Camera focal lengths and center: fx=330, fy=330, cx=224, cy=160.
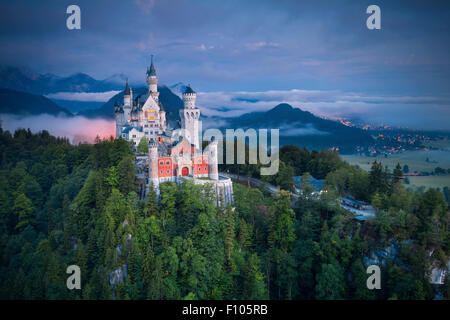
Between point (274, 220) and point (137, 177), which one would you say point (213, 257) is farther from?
point (137, 177)

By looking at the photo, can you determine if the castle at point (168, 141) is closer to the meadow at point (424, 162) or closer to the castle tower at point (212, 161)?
the castle tower at point (212, 161)

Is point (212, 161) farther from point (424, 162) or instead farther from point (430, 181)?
point (424, 162)

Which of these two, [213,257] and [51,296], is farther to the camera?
[213,257]

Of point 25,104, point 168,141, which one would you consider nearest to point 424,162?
point 168,141

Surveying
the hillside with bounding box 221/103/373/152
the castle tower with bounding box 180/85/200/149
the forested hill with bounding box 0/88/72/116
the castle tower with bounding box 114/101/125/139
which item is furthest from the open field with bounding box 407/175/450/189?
the forested hill with bounding box 0/88/72/116

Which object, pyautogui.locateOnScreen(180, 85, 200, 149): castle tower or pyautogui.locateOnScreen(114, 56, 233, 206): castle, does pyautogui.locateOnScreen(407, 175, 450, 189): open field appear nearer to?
pyautogui.locateOnScreen(114, 56, 233, 206): castle

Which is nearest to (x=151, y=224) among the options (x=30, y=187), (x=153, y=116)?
(x=30, y=187)
